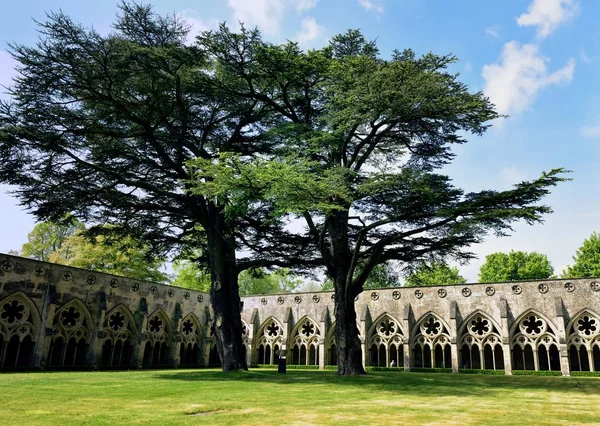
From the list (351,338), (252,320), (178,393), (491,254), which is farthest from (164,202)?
(491,254)

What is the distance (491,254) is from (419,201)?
106 feet

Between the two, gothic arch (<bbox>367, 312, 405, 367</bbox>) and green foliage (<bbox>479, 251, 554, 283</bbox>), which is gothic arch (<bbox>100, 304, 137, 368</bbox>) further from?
green foliage (<bbox>479, 251, 554, 283</bbox>)

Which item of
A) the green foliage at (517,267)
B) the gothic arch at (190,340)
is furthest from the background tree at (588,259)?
the gothic arch at (190,340)

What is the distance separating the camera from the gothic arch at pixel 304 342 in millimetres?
27625

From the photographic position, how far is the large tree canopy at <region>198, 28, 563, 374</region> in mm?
13688

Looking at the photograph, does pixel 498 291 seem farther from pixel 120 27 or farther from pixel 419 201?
pixel 120 27

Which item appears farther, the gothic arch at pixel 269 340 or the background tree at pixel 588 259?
the background tree at pixel 588 259

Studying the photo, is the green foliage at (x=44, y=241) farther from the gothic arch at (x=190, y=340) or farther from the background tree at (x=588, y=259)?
the background tree at (x=588, y=259)

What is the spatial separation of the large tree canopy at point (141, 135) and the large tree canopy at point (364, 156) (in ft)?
3.56

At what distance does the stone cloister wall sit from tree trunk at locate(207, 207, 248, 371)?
730cm

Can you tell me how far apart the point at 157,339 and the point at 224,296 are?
9.29m

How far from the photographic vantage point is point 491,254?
1722 inches

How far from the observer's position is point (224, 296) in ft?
58.3

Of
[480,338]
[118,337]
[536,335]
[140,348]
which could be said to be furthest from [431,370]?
[118,337]
